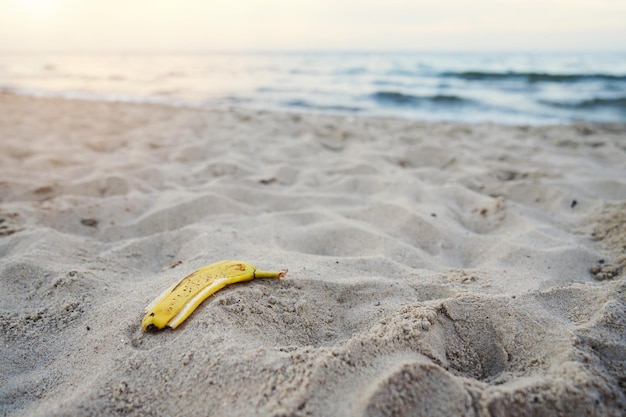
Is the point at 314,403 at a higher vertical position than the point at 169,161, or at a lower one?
higher

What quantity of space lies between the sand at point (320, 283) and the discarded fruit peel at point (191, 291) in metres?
0.03

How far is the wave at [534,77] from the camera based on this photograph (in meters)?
11.2

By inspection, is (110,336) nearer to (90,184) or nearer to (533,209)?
(90,184)

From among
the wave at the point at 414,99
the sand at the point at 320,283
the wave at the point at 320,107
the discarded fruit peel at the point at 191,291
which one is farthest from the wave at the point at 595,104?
the discarded fruit peel at the point at 191,291

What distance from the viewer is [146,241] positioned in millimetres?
2029

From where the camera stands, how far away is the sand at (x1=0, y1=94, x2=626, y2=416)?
101 cm

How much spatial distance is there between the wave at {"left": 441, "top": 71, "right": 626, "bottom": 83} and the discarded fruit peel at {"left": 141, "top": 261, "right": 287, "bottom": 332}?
12.1m

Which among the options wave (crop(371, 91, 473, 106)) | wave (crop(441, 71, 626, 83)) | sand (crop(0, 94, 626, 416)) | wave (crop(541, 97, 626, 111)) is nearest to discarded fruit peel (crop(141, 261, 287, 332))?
sand (crop(0, 94, 626, 416))

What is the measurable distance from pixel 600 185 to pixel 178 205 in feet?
9.25

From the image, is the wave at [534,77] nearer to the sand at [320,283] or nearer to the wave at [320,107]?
the wave at [320,107]

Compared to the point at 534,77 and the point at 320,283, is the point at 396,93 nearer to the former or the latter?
the point at 534,77

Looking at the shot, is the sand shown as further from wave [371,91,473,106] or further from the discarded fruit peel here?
wave [371,91,473,106]

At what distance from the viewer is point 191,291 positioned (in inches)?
53.8

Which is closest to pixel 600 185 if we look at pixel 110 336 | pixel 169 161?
pixel 110 336
